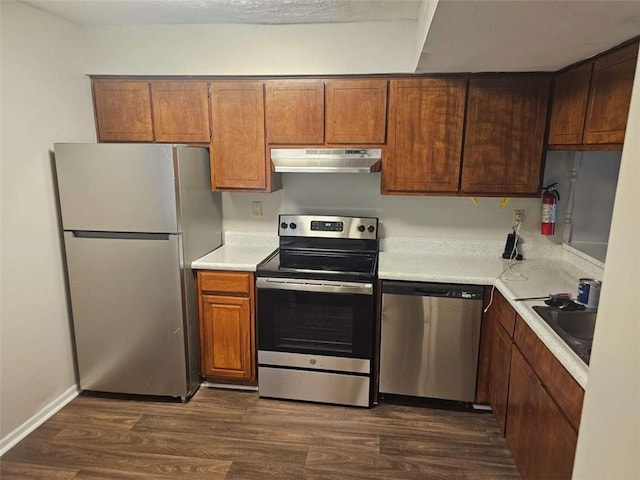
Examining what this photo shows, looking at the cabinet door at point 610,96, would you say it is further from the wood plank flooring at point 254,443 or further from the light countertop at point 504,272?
the wood plank flooring at point 254,443

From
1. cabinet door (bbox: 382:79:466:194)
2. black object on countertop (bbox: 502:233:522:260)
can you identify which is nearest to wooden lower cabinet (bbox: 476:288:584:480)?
black object on countertop (bbox: 502:233:522:260)

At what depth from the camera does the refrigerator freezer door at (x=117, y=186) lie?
246 cm

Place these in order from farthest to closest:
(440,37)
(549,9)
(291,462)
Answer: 1. (291,462)
2. (440,37)
3. (549,9)

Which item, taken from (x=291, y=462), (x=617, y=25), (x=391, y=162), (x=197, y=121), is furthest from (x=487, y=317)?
(x=197, y=121)

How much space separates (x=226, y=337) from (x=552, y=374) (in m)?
1.94

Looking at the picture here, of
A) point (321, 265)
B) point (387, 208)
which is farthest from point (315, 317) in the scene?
point (387, 208)

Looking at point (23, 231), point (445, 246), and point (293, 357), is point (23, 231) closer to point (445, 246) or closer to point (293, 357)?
point (293, 357)

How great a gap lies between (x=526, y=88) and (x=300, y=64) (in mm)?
1412

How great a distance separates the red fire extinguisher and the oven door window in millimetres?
1305

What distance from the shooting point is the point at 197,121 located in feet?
9.20

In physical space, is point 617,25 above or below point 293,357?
above

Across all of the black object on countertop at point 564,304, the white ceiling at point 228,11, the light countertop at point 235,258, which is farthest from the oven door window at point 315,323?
the white ceiling at point 228,11

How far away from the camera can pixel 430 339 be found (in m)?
2.57

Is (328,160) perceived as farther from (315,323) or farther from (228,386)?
(228,386)
